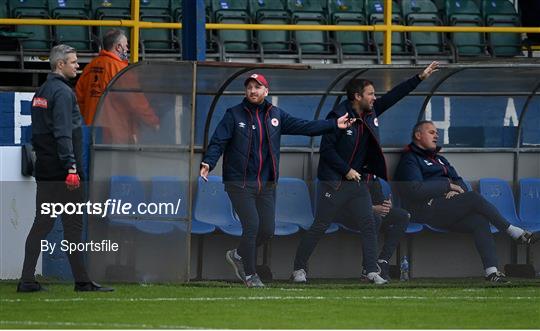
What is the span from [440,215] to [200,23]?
294 centimetres

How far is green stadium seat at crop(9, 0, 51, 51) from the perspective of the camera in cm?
1725

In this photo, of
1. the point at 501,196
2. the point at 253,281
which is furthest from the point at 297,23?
the point at 253,281

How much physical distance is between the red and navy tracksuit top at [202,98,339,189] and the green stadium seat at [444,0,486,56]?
7.84m

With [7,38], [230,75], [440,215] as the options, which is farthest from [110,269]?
[7,38]

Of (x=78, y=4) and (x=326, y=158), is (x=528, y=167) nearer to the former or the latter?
(x=326, y=158)

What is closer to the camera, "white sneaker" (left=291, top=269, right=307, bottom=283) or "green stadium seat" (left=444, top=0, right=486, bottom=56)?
"white sneaker" (left=291, top=269, right=307, bottom=283)

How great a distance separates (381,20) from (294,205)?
23.4 ft

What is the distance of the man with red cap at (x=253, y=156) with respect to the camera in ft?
39.3

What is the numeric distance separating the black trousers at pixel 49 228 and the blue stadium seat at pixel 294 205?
2.67 m

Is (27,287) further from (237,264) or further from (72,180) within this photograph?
(237,264)

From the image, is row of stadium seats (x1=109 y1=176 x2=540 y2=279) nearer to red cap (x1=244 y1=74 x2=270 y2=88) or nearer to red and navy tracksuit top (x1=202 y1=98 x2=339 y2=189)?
red and navy tracksuit top (x1=202 y1=98 x2=339 y2=189)

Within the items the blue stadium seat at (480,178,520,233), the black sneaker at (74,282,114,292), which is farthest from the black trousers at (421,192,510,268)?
the black sneaker at (74,282,114,292)

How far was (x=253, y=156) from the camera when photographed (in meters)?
12.1

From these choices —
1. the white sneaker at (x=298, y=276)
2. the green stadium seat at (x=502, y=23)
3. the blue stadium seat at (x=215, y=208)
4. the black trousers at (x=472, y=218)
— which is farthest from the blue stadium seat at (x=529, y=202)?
the green stadium seat at (x=502, y=23)
